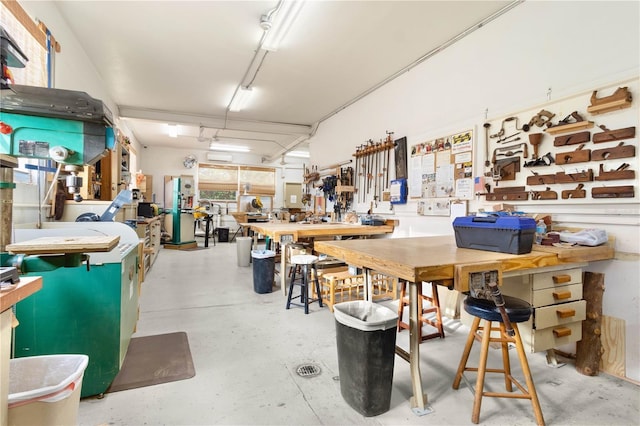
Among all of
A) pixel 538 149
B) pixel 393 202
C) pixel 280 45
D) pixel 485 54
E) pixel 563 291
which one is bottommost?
pixel 563 291

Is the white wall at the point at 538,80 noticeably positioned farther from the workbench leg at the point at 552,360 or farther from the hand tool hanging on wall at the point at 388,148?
the workbench leg at the point at 552,360

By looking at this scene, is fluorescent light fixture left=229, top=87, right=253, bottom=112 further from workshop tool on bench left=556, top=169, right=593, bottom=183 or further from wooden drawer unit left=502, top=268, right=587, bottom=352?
wooden drawer unit left=502, top=268, right=587, bottom=352

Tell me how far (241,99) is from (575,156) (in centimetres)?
479

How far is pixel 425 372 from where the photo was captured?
2162 mm

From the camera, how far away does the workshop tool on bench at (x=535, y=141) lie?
2.52m

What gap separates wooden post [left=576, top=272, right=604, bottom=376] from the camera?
2.16m

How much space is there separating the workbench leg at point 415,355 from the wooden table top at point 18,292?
1589 mm

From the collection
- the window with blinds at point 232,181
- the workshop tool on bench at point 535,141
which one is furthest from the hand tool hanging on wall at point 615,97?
the window with blinds at point 232,181

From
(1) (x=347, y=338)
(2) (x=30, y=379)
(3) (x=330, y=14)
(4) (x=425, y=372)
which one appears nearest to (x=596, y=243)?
(4) (x=425, y=372)

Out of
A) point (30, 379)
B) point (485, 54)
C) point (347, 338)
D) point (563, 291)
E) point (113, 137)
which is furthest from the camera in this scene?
point (485, 54)

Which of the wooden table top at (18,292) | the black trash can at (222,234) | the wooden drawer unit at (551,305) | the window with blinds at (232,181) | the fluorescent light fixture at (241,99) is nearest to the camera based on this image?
the wooden table top at (18,292)

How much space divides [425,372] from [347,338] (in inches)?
34.4

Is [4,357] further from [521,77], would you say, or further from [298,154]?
[298,154]

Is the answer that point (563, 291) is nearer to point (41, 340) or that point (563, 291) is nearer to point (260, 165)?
point (41, 340)
